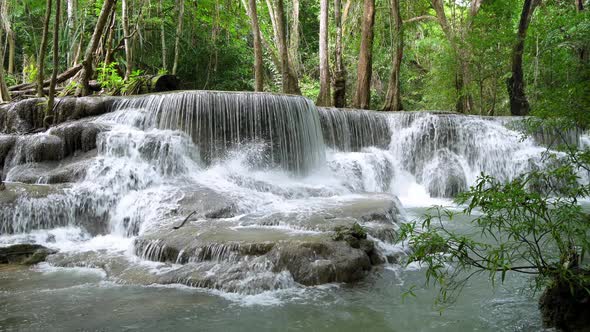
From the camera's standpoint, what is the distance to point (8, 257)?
246 inches

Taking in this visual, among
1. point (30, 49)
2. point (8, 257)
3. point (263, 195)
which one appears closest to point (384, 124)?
point (263, 195)

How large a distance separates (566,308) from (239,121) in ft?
25.2

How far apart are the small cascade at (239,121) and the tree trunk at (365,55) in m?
4.63

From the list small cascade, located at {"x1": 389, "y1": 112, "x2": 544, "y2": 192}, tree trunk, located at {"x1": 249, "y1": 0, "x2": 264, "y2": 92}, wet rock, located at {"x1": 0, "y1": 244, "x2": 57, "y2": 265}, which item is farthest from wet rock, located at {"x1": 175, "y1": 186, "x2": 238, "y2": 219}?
small cascade, located at {"x1": 389, "y1": 112, "x2": 544, "y2": 192}

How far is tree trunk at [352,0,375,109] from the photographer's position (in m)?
14.9

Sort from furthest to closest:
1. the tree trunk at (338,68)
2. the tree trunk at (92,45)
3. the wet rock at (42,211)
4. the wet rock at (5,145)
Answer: the tree trunk at (338,68), the tree trunk at (92,45), the wet rock at (5,145), the wet rock at (42,211)

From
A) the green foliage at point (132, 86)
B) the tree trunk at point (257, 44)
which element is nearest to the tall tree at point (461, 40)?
the tree trunk at point (257, 44)

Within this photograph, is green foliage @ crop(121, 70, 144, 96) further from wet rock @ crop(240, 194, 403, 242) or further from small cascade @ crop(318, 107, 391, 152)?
wet rock @ crop(240, 194, 403, 242)

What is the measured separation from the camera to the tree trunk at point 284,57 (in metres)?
13.2

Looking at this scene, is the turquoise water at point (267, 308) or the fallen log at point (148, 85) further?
the fallen log at point (148, 85)

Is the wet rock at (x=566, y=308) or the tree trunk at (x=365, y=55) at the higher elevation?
the tree trunk at (x=365, y=55)

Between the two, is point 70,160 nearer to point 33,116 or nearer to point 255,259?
point 33,116

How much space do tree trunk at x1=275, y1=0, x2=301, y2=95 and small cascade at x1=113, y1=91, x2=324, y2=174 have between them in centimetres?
292

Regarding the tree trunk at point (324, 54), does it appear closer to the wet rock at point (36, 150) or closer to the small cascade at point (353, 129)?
the small cascade at point (353, 129)
